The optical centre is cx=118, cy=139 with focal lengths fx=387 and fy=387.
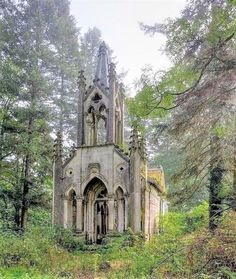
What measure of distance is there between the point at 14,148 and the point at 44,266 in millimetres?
10332

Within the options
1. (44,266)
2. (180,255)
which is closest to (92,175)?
(44,266)

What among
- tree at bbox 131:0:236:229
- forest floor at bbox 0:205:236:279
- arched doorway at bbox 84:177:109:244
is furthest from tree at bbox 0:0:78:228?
tree at bbox 131:0:236:229

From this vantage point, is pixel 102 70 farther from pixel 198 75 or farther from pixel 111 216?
pixel 198 75

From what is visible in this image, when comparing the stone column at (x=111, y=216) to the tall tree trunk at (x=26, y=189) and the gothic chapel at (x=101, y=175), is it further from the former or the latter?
the tall tree trunk at (x=26, y=189)

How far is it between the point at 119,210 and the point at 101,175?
1.91m

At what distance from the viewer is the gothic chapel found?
18.0 m

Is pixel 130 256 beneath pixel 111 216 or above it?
beneath

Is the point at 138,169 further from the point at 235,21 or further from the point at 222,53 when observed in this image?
the point at 235,21

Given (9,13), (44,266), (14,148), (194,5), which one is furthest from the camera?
(9,13)

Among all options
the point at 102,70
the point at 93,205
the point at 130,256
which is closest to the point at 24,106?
the point at 102,70

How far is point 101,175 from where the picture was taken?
1855 cm

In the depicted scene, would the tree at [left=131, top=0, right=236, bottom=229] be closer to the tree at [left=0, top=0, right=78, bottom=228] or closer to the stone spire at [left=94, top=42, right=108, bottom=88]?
the stone spire at [left=94, top=42, right=108, bottom=88]

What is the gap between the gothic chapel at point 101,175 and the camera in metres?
18.0

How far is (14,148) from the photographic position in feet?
70.6
